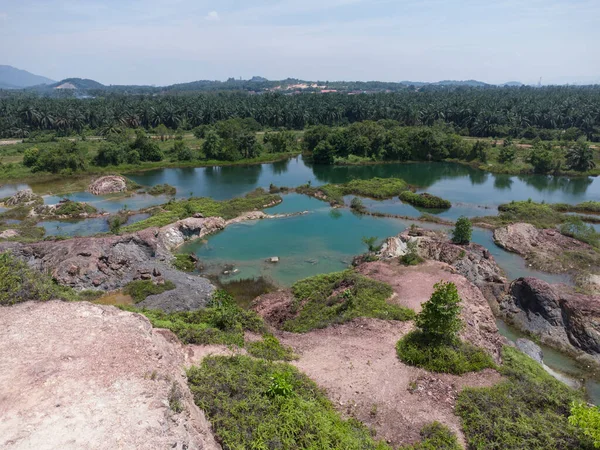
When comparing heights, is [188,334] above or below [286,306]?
above

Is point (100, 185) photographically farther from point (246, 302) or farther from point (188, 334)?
point (188, 334)

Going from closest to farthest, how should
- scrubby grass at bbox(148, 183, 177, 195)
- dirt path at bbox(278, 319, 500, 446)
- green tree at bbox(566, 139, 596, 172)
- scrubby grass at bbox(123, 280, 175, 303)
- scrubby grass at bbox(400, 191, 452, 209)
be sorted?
dirt path at bbox(278, 319, 500, 446)
scrubby grass at bbox(123, 280, 175, 303)
scrubby grass at bbox(400, 191, 452, 209)
scrubby grass at bbox(148, 183, 177, 195)
green tree at bbox(566, 139, 596, 172)

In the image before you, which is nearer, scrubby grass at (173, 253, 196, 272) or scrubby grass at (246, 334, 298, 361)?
scrubby grass at (246, 334, 298, 361)

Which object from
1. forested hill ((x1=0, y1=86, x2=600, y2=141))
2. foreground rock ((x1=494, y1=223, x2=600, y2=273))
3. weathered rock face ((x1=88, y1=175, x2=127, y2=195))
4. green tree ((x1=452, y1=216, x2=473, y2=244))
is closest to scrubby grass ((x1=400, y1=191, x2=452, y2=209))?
foreground rock ((x1=494, y1=223, x2=600, y2=273))

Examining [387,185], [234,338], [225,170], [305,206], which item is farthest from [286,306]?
[225,170]

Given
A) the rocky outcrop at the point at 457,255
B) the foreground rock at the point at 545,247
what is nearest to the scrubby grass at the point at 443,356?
the rocky outcrop at the point at 457,255

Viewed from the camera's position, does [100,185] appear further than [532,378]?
Yes

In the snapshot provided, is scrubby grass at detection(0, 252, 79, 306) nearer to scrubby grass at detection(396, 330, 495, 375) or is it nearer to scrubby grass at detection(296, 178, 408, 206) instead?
scrubby grass at detection(396, 330, 495, 375)
